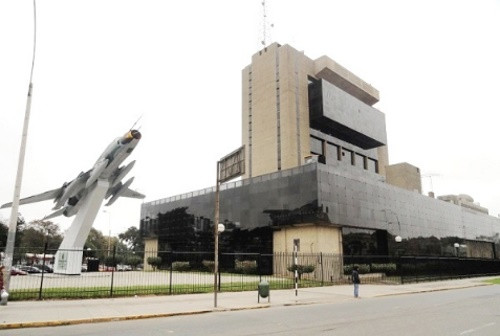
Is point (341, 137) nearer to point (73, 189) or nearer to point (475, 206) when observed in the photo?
point (73, 189)

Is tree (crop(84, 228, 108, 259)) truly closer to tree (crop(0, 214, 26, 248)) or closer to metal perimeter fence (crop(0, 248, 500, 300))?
tree (crop(0, 214, 26, 248))

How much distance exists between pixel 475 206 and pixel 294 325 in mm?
118307

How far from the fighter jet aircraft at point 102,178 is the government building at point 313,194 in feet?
43.9

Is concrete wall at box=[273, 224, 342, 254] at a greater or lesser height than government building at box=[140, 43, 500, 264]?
lesser

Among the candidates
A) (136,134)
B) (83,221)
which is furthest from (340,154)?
(83,221)

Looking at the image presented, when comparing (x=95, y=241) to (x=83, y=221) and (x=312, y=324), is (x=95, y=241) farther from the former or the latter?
(x=312, y=324)

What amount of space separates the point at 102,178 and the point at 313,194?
19505 millimetres

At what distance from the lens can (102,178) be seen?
3328 cm

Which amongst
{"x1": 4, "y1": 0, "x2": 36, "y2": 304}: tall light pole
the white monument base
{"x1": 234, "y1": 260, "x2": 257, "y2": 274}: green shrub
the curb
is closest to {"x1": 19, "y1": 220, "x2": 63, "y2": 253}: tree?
the white monument base

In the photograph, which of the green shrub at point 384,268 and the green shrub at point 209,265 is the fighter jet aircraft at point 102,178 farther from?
the green shrub at point 384,268

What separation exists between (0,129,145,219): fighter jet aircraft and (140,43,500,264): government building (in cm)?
1337

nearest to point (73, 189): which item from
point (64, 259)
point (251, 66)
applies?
point (64, 259)

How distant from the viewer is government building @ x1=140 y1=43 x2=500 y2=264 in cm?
3759

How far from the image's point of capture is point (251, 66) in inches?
2739
